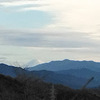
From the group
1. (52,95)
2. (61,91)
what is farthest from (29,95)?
(52,95)

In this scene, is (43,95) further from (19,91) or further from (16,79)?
(16,79)

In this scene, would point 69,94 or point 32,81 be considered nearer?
point 32,81

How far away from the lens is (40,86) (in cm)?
2150

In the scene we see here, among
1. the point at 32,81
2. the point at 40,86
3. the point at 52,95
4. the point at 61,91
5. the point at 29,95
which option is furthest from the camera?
the point at 61,91

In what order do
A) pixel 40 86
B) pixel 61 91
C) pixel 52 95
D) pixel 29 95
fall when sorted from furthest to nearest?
pixel 61 91 → pixel 40 86 → pixel 29 95 → pixel 52 95

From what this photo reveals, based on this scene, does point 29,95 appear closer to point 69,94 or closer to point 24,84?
point 24,84

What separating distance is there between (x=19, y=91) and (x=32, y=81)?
50.5 inches

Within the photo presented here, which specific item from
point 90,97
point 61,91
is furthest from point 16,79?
point 90,97

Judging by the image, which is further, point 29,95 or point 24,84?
point 24,84

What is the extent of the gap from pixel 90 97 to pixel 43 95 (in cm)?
504

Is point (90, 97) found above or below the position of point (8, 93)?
below

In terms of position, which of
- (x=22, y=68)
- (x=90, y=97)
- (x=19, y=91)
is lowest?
(x=90, y=97)

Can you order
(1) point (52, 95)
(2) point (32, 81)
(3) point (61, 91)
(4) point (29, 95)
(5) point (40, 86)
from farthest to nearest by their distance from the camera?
1. (3) point (61, 91)
2. (5) point (40, 86)
3. (2) point (32, 81)
4. (4) point (29, 95)
5. (1) point (52, 95)

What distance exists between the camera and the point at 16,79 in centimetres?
2239
